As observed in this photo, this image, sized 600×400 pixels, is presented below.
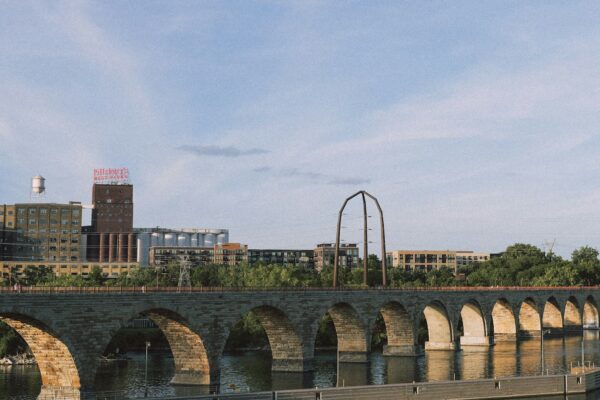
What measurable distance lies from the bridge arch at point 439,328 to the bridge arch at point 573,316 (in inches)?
2012

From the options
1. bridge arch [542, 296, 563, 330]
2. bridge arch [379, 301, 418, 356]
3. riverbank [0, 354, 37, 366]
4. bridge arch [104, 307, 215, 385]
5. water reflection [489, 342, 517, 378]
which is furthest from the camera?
bridge arch [542, 296, 563, 330]

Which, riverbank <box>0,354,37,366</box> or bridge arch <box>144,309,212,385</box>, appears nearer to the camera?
bridge arch <box>144,309,212,385</box>

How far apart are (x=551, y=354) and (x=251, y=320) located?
45.5m

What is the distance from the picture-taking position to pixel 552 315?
147750mm

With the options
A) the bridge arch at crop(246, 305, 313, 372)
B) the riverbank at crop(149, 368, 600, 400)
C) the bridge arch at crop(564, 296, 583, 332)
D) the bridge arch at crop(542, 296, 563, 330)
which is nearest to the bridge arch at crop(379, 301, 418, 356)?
the bridge arch at crop(246, 305, 313, 372)

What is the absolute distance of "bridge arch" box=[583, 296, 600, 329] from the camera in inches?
6368

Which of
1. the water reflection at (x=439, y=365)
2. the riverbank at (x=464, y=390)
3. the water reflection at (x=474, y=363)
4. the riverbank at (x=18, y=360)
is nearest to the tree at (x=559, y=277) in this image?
the water reflection at (x=474, y=363)

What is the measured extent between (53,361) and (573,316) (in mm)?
123156

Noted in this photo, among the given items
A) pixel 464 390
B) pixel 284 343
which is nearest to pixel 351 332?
pixel 284 343

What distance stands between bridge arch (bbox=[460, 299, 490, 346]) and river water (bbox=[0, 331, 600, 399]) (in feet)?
12.4

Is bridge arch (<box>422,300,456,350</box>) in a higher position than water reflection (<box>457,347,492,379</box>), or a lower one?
higher

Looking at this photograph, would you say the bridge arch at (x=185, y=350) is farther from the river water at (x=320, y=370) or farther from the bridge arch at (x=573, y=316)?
the bridge arch at (x=573, y=316)

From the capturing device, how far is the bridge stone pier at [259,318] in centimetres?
5975

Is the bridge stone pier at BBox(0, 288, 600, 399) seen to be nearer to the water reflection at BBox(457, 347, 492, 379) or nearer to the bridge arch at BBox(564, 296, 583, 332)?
the water reflection at BBox(457, 347, 492, 379)
